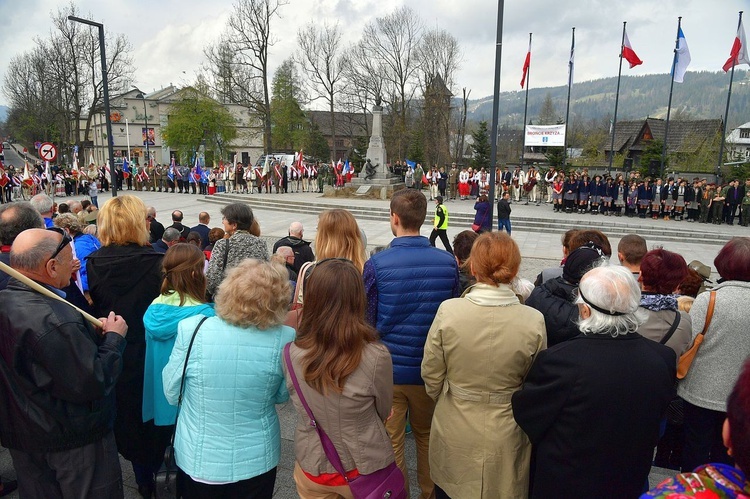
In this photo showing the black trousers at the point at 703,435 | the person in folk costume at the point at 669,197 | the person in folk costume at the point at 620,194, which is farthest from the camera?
the person in folk costume at the point at 620,194

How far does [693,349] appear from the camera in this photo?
306 centimetres

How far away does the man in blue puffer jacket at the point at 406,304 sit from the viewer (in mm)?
3020

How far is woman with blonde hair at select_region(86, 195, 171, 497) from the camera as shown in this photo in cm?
338

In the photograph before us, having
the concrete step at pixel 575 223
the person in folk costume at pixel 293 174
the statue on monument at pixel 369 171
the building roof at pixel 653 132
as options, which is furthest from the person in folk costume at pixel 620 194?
the building roof at pixel 653 132

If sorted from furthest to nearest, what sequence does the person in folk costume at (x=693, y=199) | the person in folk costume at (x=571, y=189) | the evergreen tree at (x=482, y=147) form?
1. the evergreen tree at (x=482, y=147)
2. the person in folk costume at (x=571, y=189)
3. the person in folk costume at (x=693, y=199)

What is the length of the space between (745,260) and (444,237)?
9392 millimetres

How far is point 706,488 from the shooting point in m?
1.29

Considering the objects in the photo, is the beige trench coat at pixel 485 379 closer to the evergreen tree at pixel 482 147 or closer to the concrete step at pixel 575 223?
the concrete step at pixel 575 223

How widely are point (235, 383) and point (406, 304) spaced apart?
3.79 feet

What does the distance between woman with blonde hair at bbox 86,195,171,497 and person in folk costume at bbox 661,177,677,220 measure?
71.1 feet

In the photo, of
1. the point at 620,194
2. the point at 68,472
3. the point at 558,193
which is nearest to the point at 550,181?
the point at 558,193

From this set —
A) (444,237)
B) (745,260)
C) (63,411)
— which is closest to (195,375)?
(63,411)

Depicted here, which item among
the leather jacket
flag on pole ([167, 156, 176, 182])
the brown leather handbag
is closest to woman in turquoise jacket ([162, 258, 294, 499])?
the leather jacket

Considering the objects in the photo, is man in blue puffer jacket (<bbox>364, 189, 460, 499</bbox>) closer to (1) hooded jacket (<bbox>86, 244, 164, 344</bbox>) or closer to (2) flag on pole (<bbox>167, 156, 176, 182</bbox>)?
(1) hooded jacket (<bbox>86, 244, 164, 344</bbox>)
